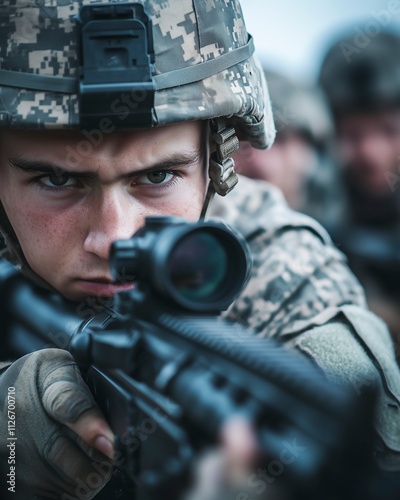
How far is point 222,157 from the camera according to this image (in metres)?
2.67

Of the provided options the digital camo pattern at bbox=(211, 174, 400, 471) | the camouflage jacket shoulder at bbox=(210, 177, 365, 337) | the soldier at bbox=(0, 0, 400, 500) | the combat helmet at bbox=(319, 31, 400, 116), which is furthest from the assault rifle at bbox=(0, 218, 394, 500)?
the combat helmet at bbox=(319, 31, 400, 116)

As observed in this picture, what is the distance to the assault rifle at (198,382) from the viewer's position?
4.03 ft

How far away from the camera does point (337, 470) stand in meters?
1.21

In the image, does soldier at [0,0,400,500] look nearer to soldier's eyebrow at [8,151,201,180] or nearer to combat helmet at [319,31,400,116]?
soldier's eyebrow at [8,151,201,180]

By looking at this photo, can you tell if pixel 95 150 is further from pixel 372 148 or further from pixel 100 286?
pixel 372 148

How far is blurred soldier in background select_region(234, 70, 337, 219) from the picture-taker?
22.4 feet

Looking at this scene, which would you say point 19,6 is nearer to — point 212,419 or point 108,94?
point 108,94

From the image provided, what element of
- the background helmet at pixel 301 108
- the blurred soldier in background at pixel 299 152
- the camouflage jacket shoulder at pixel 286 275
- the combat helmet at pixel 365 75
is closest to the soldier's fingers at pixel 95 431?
the camouflage jacket shoulder at pixel 286 275

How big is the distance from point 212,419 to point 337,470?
0.29m

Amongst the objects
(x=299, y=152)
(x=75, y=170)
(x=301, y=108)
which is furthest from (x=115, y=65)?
(x=301, y=108)

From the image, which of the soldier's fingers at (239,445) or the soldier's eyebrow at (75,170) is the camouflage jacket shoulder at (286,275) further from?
the soldier's fingers at (239,445)

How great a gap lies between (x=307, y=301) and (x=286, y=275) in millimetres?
159

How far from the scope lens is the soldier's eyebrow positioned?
0.64 meters

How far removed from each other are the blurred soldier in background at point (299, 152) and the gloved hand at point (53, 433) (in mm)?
4336
